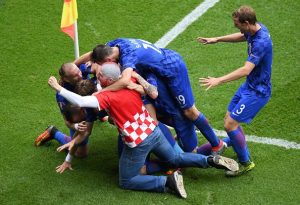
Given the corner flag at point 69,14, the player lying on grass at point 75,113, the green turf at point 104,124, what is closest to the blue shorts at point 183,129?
the green turf at point 104,124

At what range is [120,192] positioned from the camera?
21.8 feet

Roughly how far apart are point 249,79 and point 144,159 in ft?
4.80

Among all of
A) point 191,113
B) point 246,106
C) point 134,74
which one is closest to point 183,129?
point 191,113

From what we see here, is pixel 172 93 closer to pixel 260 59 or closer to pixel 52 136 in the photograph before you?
pixel 260 59

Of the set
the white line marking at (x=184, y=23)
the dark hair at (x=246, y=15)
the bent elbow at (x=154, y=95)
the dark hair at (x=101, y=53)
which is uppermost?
the dark hair at (x=246, y=15)

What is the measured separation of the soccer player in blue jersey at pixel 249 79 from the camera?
6461 millimetres

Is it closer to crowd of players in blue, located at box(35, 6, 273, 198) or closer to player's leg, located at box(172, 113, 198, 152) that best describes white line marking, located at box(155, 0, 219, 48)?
crowd of players in blue, located at box(35, 6, 273, 198)

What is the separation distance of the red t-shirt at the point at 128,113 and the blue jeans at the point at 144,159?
10 centimetres

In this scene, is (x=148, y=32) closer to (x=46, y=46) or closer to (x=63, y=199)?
(x=46, y=46)

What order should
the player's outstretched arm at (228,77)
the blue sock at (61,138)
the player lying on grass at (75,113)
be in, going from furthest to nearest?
the blue sock at (61,138) < the player lying on grass at (75,113) < the player's outstretched arm at (228,77)

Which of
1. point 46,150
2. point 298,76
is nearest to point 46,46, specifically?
point 46,150

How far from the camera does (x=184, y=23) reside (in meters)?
9.95

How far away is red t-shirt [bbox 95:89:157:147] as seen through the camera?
6156 mm

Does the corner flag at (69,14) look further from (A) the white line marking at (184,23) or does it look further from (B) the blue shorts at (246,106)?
(B) the blue shorts at (246,106)
